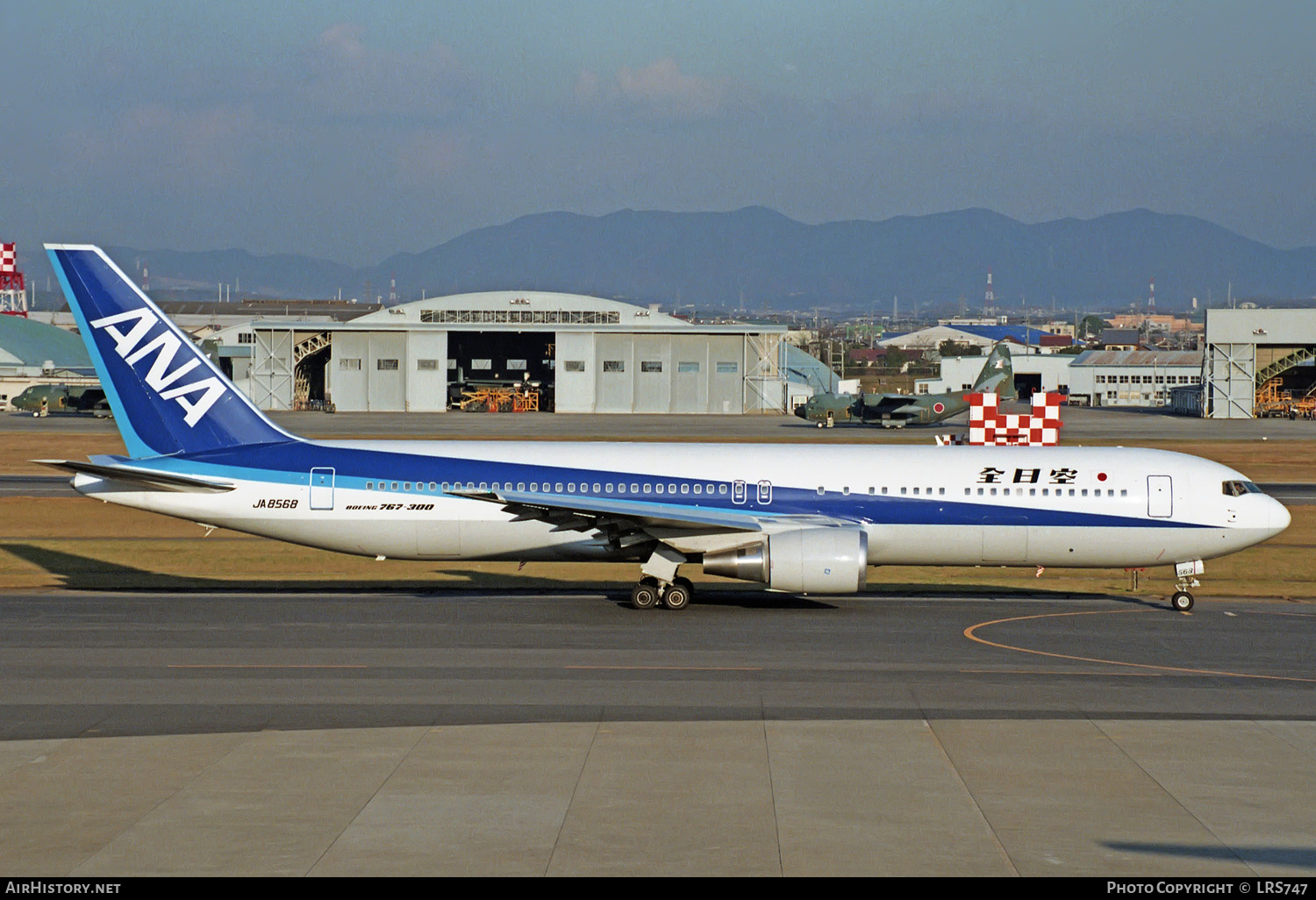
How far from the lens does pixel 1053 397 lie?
44.5 metres

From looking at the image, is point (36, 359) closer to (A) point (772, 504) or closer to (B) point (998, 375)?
(B) point (998, 375)

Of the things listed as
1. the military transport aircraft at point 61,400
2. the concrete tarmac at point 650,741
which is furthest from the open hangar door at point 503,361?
the concrete tarmac at point 650,741

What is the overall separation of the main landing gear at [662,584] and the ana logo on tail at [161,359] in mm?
11230

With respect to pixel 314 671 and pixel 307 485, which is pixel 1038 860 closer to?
pixel 314 671

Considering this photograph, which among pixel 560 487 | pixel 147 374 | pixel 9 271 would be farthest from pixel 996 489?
pixel 9 271

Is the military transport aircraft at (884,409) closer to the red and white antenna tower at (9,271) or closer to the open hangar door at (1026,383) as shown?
the open hangar door at (1026,383)

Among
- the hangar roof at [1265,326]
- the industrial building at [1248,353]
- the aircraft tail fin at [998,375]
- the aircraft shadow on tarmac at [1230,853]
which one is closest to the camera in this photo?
the aircraft shadow on tarmac at [1230,853]

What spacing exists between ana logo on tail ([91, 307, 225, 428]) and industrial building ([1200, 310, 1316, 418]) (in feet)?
352

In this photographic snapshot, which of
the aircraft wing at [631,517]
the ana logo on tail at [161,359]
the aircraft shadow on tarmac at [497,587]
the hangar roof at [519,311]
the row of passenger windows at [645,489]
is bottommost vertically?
the aircraft shadow on tarmac at [497,587]

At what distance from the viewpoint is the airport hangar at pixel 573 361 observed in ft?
414

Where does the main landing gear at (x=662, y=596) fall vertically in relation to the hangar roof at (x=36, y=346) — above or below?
below

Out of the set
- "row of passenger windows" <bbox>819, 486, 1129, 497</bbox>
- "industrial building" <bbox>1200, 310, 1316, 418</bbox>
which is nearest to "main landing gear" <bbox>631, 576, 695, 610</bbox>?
"row of passenger windows" <bbox>819, 486, 1129, 497</bbox>

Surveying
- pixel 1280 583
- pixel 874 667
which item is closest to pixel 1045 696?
pixel 874 667

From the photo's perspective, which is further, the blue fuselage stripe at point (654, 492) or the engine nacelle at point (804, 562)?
the blue fuselage stripe at point (654, 492)
